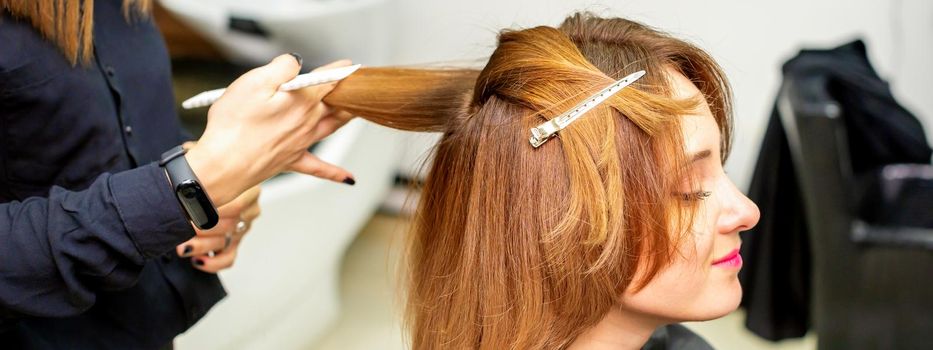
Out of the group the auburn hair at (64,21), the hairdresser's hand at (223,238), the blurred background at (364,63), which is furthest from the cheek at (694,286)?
the blurred background at (364,63)

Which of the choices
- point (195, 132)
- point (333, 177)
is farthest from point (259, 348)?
point (333, 177)

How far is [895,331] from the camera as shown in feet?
5.35

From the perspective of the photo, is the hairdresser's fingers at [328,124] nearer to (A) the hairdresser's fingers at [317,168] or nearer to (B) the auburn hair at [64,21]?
(A) the hairdresser's fingers at [317,168]

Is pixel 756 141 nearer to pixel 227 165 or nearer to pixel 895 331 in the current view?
pixel 895 331

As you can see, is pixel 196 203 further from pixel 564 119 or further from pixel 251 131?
pixel 564 119

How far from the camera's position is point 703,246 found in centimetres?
84

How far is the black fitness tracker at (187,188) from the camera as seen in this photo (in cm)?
80

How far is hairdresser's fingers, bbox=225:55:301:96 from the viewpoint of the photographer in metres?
0.85

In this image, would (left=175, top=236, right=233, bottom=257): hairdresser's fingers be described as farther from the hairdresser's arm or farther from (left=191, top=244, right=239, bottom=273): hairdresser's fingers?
the hairdresser's arm

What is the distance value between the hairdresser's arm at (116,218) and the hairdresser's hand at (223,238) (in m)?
0.19

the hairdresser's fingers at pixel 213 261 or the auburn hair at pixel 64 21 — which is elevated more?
the auburn hair at pixel 64 21

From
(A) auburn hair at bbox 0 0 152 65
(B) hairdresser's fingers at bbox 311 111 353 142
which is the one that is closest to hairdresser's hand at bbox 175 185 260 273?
(B) hairdresser's fingers at bbox 311 111 353 142

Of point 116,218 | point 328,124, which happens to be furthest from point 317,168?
point 116,218

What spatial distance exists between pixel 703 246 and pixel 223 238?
0.59 metres
